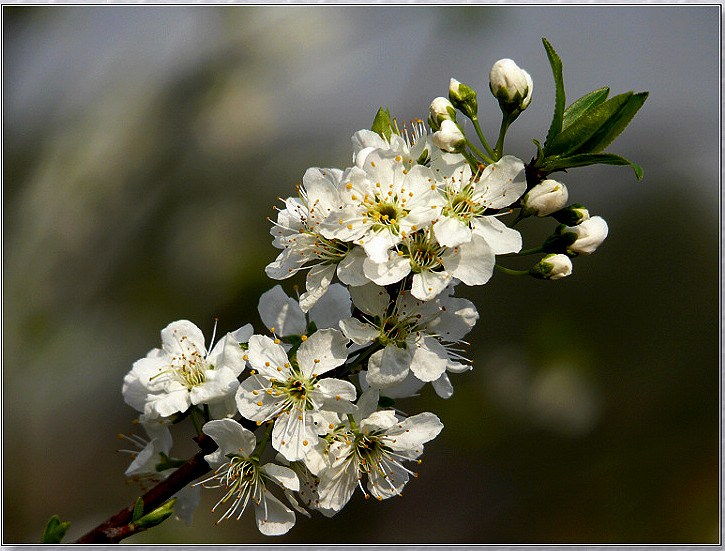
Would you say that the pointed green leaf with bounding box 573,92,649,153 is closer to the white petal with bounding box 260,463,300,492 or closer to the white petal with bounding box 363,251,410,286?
the white petal with bounding box 363,251,410,286

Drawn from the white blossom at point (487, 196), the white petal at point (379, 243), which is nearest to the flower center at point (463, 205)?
the white blossom at point (487, 196)

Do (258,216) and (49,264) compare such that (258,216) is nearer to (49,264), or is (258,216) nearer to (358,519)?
(49,264)

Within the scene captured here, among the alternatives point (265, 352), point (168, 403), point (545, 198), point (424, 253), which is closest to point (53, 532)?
point (168, 403)

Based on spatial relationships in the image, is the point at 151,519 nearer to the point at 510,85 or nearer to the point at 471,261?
the point at 471,261

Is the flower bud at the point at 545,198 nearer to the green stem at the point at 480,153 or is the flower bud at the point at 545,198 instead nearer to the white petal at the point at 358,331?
the green stem at the point at 480,153

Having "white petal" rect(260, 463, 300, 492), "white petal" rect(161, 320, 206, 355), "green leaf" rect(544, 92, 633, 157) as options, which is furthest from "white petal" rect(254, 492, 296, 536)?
"green leaf" rect(544, 92, 633, 157)

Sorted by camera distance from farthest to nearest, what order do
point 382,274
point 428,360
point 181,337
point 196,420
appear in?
point 181,337 < point 196,420 < point 428,360 < point 382,274

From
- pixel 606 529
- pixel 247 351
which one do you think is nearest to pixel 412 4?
pixel 247 351
